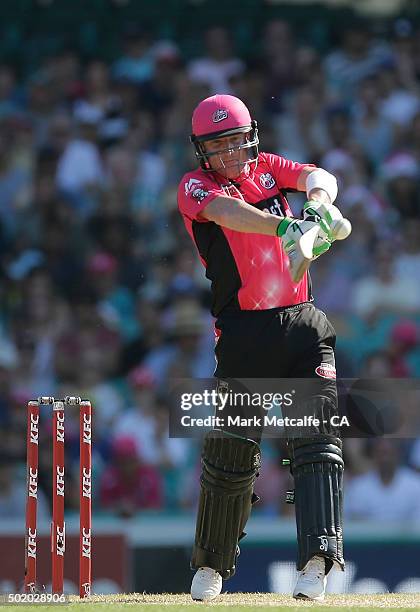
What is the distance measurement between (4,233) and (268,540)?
11.6ft

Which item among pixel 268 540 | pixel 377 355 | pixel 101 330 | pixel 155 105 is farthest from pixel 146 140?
pixel 268 540

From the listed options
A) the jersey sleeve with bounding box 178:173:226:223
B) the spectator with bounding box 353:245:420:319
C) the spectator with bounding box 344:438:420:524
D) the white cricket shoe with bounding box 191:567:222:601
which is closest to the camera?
the jersey sleeve with bounding box 178:173:226:223

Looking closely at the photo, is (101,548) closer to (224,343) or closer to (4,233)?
(224,343)

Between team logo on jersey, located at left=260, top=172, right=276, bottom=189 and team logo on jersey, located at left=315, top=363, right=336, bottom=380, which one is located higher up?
team logo on jersey, located at left=260, top=172, right=276, bottom=189

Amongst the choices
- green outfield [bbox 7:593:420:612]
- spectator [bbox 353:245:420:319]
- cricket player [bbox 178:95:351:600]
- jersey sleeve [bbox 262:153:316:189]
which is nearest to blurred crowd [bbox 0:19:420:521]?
spectator [bbox 353:245:420:319]

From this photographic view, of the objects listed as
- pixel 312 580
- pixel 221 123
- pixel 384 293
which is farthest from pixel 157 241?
pixel 312 580

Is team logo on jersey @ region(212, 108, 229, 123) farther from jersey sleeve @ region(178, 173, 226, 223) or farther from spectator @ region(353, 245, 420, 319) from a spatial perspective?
spectator @ region(353, 245, 420, 319)

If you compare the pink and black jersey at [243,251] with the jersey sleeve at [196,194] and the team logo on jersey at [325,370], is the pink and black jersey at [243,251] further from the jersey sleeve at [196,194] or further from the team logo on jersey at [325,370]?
the team logo on jersey at [325,370]

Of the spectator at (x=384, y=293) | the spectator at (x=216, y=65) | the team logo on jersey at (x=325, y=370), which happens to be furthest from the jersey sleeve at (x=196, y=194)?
the spectator at (x=216, y=65)

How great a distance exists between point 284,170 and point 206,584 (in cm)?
150

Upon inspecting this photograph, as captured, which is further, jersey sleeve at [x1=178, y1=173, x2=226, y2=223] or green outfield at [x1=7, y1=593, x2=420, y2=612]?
jersey sleeve at [x1=178, y1=173, x2=226, y2=223]

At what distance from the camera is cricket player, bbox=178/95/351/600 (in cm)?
418

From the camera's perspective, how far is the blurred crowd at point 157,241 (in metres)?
7.70

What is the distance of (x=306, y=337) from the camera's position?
434 centimetres
